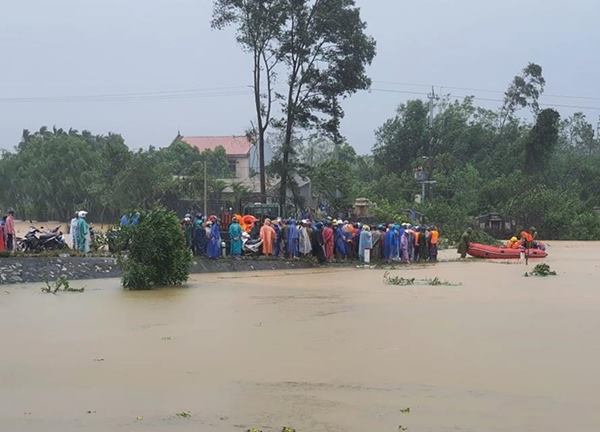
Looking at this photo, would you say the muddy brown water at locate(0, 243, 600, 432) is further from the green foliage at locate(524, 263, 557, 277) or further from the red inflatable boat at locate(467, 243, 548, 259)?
the red inflatable boat at locate(467, 243, 548, 259)

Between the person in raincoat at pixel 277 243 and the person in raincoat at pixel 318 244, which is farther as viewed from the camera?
the person in raincoat at pixel 318 244

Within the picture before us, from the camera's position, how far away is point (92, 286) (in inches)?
658

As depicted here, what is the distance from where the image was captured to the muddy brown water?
6406 mm

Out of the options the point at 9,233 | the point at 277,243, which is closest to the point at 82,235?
the point at 9,233

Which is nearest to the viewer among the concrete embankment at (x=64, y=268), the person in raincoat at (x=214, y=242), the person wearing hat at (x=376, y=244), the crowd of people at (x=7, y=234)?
the concrete embankment at (x=64, y=268)

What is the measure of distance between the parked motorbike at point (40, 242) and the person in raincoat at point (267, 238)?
19.1 ft

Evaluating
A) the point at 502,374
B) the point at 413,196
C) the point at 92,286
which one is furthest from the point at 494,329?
the point at 413,196

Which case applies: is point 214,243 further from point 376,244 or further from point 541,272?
point 541,272

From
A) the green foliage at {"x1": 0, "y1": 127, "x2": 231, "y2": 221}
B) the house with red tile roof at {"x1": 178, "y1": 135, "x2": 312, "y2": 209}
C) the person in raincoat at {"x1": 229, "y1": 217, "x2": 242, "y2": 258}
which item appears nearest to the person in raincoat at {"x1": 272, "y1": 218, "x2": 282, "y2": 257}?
the person in raincoat at {"x1": 229, "y1": 217, "x2": 242, "y2": 258}

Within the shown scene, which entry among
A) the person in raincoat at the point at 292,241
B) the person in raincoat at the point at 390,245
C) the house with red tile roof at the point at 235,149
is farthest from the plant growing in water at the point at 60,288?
the house with red tile roof at the point at 235,149

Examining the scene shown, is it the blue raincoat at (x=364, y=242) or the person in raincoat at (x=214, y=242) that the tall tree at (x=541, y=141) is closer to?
the blue raincoat at (x=364, y=242)

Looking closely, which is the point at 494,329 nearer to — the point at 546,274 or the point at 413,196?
the point at 546,274

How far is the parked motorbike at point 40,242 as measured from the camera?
64.2 ft

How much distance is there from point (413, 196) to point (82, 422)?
151 ft
